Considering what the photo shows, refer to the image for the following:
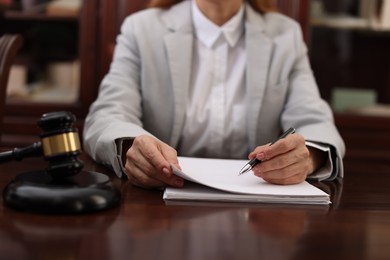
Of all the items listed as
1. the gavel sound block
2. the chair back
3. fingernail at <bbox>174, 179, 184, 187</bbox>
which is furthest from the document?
the chair back

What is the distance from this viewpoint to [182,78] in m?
1.42

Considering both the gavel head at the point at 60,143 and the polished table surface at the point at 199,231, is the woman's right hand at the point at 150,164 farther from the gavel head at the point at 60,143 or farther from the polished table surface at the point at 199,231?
the gavel head at the point at 60,143

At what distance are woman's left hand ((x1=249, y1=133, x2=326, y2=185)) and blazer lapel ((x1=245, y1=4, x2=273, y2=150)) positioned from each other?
→ 0.41 meters

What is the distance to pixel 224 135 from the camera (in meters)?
1.44

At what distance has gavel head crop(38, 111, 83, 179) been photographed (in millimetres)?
708

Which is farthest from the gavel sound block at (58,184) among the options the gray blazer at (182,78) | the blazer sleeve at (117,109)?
the gray blazer at (182,78)

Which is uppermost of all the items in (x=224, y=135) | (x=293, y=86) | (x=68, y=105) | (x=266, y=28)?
(x=266, y=28)

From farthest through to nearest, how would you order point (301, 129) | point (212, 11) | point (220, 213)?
point (212, 11)
point (301, 129)
point (220, 213)

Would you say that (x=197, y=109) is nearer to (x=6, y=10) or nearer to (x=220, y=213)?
(x=220, y=213)

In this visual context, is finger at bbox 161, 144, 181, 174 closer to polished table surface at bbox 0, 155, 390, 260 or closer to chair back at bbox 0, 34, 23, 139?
polished table surface at bbox 0, 155, 390, 260

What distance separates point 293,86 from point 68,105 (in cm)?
99

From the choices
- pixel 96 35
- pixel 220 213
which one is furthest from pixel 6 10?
pixel 220 213

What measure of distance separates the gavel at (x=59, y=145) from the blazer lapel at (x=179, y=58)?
676mm

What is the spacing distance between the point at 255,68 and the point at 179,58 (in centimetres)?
20
